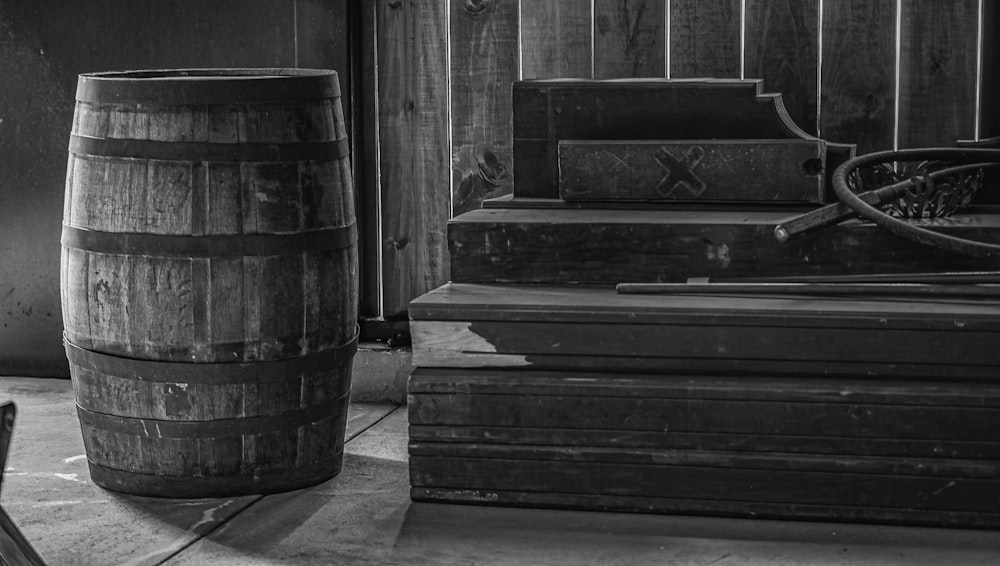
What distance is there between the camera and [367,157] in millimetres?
5043

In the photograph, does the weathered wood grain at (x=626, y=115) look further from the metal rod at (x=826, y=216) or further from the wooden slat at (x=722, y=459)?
the wooden slat at (x=722, y=459)

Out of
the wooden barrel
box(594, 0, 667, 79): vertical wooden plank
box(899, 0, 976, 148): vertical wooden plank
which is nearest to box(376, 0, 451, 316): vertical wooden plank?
box(594, 0, 667, 79): vertical wooden plank

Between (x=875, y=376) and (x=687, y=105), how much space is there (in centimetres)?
109

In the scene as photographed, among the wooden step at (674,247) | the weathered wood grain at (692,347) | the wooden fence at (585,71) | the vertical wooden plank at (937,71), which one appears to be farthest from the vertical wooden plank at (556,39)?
the weathered wood grain at (692,347)

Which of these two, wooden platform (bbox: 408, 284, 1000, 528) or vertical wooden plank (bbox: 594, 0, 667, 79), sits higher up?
vertical wooden plank (bbox: 594, 0, 667, 79)

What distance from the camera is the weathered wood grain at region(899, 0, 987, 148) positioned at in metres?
4.51

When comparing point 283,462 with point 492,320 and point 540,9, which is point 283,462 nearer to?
point 492,320

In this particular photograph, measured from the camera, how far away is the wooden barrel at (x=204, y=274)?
3.64 m

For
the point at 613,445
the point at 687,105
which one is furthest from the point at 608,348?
the point at 687,105

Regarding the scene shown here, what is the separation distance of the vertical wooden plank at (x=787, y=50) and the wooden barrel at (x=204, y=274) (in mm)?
1597

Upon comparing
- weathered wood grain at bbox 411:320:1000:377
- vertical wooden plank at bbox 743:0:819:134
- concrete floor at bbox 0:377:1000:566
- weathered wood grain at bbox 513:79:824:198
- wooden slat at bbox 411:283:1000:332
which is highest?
vertical wooden plank at bbox 743:0:819:134

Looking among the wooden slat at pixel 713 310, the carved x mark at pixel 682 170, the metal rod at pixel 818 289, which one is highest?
the carved x mark at pixel 682 170

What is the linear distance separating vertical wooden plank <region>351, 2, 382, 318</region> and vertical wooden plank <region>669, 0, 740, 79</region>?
3.74 ft

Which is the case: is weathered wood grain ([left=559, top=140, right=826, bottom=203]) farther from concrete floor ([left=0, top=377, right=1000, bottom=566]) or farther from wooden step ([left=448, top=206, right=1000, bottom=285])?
concrete floor ([left=0, top=377, right=1000, bottom=566])
